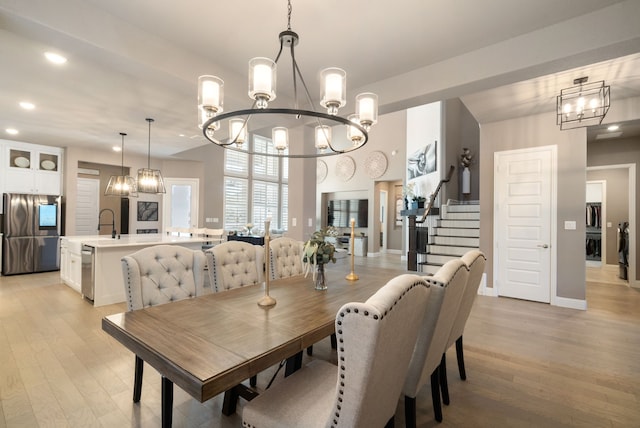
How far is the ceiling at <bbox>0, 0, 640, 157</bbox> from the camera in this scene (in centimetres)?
222

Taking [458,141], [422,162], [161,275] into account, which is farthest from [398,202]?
[161,275]

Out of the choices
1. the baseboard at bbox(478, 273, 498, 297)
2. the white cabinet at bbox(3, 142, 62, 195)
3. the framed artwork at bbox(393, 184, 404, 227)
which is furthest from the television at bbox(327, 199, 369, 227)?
the white cabinet at bbox(3, 142, 62, 195)

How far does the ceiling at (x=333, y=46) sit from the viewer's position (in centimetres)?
222

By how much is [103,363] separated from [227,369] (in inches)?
86.6

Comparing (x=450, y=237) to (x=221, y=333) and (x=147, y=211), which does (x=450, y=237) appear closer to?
(x=221, y=333)

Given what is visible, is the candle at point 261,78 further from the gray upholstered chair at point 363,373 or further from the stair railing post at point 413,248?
the stair railing post at point 413,248

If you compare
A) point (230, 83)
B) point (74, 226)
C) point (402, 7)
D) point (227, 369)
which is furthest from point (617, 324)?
point (74, 226)

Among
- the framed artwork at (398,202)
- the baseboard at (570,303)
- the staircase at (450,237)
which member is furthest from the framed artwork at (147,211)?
the baseboard at (570,303)

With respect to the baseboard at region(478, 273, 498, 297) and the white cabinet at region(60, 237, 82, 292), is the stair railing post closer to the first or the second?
the baseboard at region(478, 273, 498, 297)

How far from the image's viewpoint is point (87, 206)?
23.3ft

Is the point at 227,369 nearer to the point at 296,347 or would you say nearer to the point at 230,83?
the point at 296,347

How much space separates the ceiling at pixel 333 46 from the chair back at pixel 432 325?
202 centimetres

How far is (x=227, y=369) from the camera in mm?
1023

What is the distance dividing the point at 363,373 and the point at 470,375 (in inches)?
77.8
